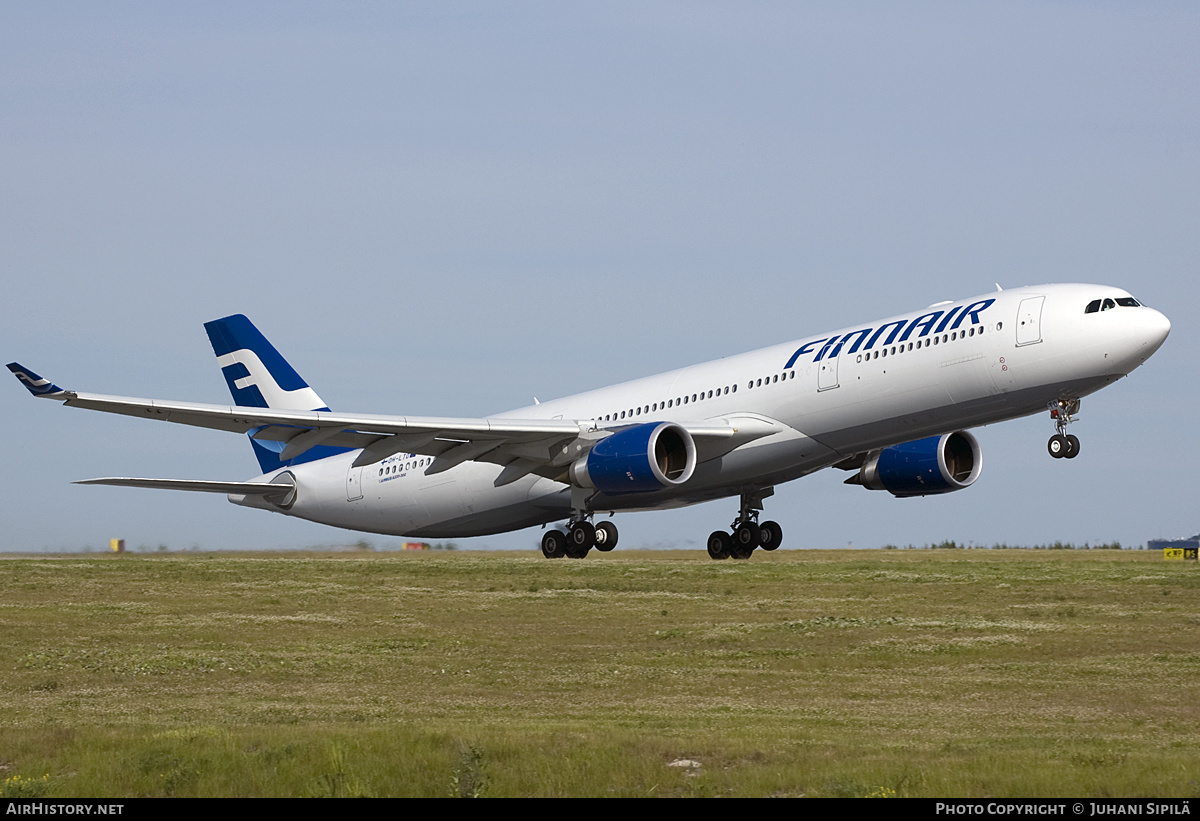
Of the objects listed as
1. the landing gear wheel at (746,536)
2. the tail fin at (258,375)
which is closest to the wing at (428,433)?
the landing gear wheel at (746,536)

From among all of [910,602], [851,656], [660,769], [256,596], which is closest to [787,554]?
[910,602]

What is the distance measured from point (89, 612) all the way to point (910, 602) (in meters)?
23.7

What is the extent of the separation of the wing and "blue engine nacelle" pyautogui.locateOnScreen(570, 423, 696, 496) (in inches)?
22.5

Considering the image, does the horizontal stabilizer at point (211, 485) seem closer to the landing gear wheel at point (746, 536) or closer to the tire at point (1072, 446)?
the landing gear wheel at point (746, 536)

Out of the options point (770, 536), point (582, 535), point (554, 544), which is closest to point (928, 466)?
point (770, 536)

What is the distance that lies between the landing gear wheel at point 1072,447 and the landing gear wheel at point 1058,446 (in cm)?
6

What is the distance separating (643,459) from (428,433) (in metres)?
5.49

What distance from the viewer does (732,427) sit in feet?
116

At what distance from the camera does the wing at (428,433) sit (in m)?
32.6

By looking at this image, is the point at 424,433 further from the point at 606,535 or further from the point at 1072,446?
the point at 1072,446

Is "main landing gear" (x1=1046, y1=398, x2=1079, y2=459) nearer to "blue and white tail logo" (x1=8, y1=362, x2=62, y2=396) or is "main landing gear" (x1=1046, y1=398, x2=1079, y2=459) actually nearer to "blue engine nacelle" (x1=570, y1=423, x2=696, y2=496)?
"blue engine nacelle" (x1=570, y1=423, x2=696, y2=496)

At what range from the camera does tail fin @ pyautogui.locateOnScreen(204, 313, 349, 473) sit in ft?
158

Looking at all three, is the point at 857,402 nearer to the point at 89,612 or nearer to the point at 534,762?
the point at 534,762

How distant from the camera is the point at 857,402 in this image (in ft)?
109
